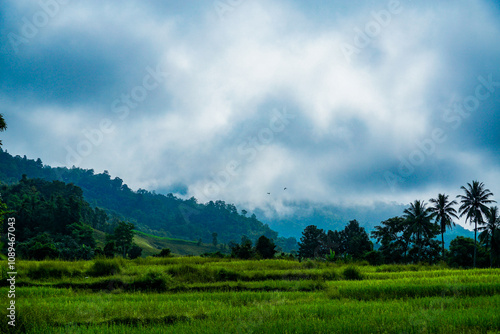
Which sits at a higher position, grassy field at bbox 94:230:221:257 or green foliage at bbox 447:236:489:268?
green foliage at bbox 447:236:489:268

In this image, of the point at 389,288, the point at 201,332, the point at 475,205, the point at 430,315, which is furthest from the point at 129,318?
the point at 475,205

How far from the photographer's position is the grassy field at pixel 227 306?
28.7 ft

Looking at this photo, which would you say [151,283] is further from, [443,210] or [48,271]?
[443,210]

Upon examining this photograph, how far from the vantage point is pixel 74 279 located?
1711cm

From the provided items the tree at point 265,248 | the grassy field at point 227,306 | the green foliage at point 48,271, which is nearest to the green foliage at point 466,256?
the tree at point 265,248

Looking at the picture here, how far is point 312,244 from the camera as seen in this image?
80562 mm

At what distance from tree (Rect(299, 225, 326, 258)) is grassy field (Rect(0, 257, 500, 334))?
6241 centimetres

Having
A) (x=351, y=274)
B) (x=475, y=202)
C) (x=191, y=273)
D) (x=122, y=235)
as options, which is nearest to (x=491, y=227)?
(x=475, y=202)

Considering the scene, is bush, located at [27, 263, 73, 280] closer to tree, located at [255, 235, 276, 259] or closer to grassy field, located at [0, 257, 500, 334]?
grassy field, located at [0, 257, 500, 334]

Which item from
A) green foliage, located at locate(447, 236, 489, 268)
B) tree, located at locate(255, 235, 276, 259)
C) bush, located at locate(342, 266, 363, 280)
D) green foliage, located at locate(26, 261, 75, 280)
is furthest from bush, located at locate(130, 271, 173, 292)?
green foliage, located at locate(447, 236, 489, 268)

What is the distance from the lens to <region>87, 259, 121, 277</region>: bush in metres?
18.6

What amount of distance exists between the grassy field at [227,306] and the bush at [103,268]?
0.05m

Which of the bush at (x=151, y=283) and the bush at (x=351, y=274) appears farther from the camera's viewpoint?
the bush at (x=351, y=274)

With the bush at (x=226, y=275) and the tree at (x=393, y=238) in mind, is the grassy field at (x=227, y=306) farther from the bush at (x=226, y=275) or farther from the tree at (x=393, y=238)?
the tree at (x=393, y=238)
